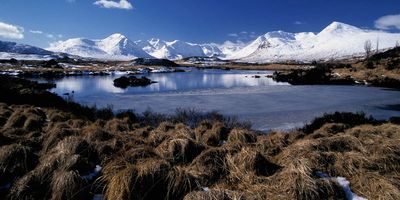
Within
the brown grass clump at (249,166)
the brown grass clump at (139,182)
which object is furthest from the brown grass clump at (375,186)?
the brown grass clump at (139,182)

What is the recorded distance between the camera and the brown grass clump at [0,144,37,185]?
5.92m

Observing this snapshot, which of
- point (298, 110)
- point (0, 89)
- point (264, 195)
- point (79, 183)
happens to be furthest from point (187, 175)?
point (0, 89)

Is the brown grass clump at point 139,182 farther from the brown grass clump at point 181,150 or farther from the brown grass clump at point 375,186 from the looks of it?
the brown grass clump at point 375,186

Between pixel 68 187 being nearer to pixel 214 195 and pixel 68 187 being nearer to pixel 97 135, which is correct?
pixel 214 195

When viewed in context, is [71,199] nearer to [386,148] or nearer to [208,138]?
[208,138]

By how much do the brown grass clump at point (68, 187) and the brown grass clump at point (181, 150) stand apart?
189cm

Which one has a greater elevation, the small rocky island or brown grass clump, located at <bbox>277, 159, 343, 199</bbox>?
brown grass clump, located at <bbox>277, 159, 343, 199</bbox>

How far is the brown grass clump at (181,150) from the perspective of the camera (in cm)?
702

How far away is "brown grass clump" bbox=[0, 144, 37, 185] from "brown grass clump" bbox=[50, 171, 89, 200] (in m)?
0.95

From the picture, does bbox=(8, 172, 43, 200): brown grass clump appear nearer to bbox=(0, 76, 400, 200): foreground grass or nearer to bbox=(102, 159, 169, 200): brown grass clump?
bbox=(0, 76, 400, 200): foreground grass

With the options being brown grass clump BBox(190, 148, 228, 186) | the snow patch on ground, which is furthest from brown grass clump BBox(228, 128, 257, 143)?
the snow patch on ground

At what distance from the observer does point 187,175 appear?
570cm

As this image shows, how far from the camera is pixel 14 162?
6.18 meters

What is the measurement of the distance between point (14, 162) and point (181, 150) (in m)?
3.02
